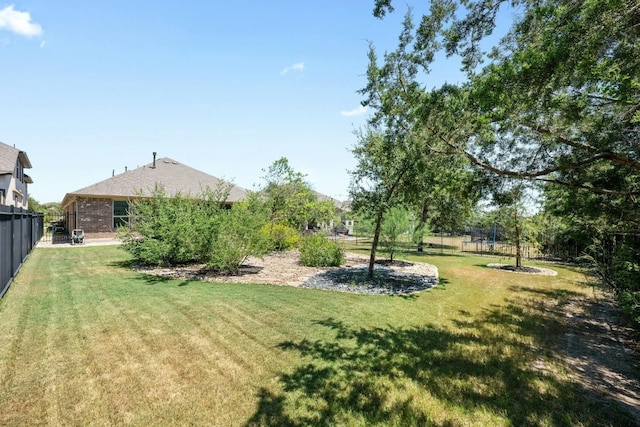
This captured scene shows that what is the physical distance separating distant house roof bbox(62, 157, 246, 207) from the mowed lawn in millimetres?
13183

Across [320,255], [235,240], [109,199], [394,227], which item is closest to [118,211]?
[109,199]

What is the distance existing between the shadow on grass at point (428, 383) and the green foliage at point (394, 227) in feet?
23.7

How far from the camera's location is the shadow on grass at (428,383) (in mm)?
3184

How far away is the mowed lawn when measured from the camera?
3170 mm

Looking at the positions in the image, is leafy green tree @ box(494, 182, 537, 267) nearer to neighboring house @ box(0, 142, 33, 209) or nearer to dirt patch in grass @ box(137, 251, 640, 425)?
dirt patch in grass @ box(137, 251, 640, 425)

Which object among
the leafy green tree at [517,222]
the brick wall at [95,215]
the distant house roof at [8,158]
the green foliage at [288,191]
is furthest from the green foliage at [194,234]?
the distant house roof at [8,158]

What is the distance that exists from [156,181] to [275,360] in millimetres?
21594

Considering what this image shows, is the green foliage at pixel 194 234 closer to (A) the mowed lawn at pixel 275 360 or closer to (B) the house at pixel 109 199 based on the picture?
(A) the mowed lawn at pixel 275 360

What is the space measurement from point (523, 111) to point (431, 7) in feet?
8.11

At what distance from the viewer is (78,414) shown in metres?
2.99

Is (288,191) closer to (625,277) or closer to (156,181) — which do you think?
(156,181)

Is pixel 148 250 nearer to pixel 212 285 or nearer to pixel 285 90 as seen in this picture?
pixel 212 285

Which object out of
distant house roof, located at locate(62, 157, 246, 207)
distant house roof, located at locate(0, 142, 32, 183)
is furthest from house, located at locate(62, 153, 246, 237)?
distant house roof, located at locate(0, 142, 32, 183)

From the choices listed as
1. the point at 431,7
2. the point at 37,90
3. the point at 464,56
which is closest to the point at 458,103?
the point at 464,56
